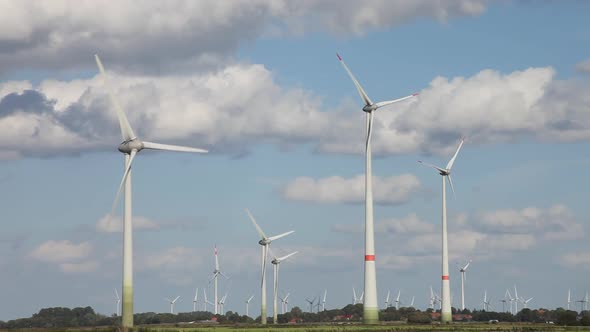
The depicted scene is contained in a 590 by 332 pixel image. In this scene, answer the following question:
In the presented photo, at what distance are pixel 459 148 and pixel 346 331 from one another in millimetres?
90363

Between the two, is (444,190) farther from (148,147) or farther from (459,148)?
(148,147)

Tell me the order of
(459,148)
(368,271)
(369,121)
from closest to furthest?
(368,271) → (369,121) → (459,148)

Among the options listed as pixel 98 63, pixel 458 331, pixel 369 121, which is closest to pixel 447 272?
pixel 369 121

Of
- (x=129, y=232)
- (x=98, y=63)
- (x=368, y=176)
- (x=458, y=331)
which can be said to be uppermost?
(x=98, y=63)

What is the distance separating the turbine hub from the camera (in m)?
118

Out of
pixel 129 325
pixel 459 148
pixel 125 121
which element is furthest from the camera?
pixel 459 148

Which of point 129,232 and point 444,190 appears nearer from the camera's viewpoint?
point 129,232

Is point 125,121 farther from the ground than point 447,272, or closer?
farther from the ground

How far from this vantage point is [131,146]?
11806 cm

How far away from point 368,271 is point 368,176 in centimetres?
1467

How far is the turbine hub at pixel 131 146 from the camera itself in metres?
118

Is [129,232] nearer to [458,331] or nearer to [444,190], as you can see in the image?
[458,331]

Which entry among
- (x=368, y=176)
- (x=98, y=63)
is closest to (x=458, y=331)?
(x=368, y=176)

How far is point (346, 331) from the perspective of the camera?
116062 mm
